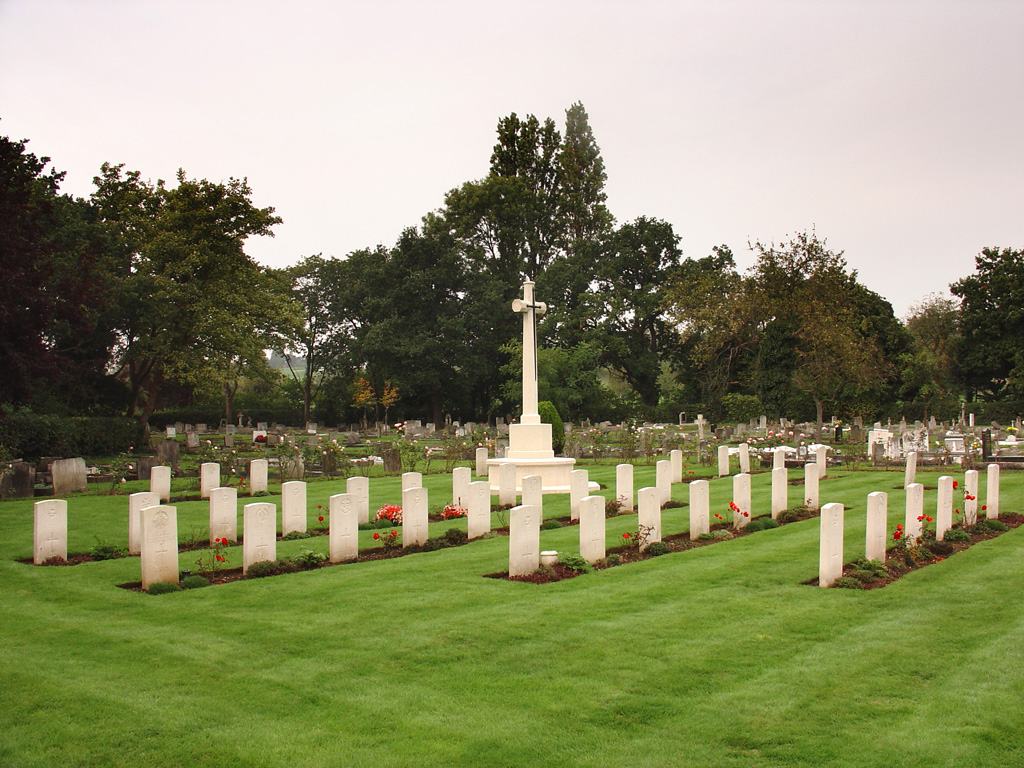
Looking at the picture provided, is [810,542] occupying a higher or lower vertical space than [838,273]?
lower

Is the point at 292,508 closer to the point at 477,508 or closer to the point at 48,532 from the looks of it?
the point at 477,508

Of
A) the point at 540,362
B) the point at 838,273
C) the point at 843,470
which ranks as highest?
the point at 838,273

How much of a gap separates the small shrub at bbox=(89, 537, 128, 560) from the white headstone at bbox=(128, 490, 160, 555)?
17 centimetres

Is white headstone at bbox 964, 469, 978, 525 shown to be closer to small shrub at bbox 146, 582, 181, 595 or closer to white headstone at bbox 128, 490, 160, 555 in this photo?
small shrub at bbox 146, 582, 181, 595

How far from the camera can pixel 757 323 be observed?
4462cm

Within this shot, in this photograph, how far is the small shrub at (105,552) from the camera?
35.5 ft

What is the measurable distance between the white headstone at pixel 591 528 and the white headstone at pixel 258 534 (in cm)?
395

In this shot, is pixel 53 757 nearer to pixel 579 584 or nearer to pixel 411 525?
pixel 579 584

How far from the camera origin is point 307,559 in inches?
402

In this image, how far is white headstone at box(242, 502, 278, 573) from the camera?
9.73 m

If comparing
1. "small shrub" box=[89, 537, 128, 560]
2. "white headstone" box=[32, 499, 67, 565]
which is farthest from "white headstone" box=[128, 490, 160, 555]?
"white headstone" box=[32, 499, 67, 565]

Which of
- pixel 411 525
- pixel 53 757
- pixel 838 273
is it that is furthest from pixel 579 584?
pixel 838 273

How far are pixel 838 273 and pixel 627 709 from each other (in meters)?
38.0

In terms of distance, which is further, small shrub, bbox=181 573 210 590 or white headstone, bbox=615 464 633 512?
white headstone, bbox=615 464 633 512
